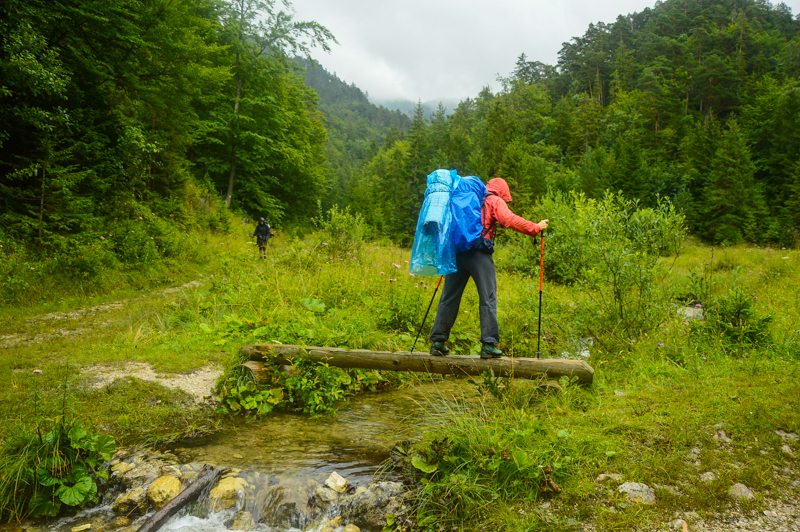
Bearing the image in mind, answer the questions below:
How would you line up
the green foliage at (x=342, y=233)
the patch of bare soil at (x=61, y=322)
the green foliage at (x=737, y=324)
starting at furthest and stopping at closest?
1. the green foliage at (x=342, y=233)
2. the patch of bare soil at (x=61, y=322)
3. the green foliage at (x=737, y=324)

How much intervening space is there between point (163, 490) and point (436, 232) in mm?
3443

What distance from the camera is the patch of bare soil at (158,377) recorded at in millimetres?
4820

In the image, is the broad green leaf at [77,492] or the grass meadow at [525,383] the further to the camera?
the broad green leaf at [77,492]

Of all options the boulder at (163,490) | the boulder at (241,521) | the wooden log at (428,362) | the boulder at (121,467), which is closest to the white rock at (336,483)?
the boulder at (241,521)

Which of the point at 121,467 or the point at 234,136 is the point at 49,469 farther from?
the point at 234,136

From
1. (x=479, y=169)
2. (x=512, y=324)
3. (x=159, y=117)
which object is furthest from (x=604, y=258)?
(x=479, y=169)

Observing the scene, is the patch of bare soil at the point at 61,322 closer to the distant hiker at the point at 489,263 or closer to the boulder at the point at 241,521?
the boulder at the point at 241,521

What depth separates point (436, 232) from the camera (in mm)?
4617

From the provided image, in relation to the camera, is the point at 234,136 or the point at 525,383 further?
the point at 234,136

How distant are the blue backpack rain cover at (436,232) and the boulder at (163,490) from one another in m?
3.00

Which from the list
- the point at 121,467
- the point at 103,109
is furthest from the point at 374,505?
the point at 103,109

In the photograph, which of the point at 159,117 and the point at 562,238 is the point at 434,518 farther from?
the point at 159,117

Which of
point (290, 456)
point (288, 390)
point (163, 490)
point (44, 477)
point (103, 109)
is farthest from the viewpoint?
point (103, 109)

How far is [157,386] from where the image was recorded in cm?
481
